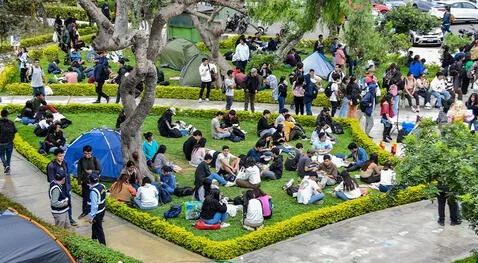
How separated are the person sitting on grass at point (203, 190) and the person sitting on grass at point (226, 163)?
1630 millimetres

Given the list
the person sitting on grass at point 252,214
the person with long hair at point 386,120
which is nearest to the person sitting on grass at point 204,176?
the person sitting on grass at point 252,214

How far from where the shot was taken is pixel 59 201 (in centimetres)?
1416

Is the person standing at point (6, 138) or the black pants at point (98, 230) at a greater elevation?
the person standing at point (6, 138)

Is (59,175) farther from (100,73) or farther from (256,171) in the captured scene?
(100,73)

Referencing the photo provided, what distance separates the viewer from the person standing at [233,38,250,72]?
27.3 m

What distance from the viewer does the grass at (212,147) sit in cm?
1527

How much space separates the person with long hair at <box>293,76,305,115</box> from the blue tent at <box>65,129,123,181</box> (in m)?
6.26

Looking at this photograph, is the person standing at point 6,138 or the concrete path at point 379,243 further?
the person standing at point 6,138

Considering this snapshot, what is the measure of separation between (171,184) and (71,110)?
7.63m

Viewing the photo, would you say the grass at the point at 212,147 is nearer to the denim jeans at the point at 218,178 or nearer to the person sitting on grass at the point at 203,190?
the denim jeans at the point at 218,178

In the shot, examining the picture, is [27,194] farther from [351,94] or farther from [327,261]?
[351,94]

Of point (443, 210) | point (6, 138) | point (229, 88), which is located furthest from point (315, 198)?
point (229, 88)

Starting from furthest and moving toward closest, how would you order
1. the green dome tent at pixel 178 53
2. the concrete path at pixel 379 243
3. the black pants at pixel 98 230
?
1. the green dome tent at pixel 178 53
2. the concrete path at pixel 379 243
3. the black pants at pixel 98 230

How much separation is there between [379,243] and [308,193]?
7.25 feet
